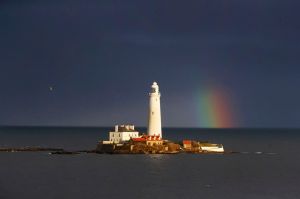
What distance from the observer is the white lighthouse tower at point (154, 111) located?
12550 cm

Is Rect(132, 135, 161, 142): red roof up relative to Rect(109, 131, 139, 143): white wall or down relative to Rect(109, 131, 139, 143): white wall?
down

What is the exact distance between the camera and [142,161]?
11562cm

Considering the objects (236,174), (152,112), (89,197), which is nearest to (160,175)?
(236,174)

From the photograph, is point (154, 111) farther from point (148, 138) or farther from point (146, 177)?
point (146, 177)

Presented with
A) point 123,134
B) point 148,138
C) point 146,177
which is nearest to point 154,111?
point 148,138

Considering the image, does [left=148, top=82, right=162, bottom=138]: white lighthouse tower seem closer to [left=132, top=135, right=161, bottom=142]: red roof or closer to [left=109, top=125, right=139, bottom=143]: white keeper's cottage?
[left=132, top=135, right=161, bottom=142]: red roof

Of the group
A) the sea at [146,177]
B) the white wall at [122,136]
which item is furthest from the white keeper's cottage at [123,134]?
the sea at [146,177]

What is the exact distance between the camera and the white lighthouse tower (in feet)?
412

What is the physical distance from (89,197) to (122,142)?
63210 mm

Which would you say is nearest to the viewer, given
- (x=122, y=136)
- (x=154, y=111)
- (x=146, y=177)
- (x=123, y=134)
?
(x=146, y=177)

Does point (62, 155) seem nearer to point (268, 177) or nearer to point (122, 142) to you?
point (122, 142)

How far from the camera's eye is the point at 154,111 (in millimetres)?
125438

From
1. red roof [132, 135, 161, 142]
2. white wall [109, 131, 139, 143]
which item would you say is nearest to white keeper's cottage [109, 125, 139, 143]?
white wall [109, 131, 139, 143]

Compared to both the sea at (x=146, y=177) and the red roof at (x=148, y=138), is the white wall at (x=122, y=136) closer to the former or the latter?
the red roof at (x=148, y=138)
